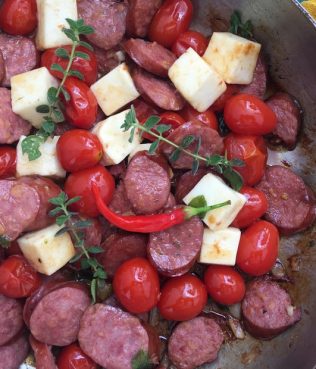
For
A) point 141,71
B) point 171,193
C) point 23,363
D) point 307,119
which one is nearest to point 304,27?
point 307,119

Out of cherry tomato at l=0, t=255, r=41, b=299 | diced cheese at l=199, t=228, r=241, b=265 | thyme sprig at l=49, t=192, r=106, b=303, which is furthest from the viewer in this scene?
diced cheese at l=199, t=228, r=241, b=265

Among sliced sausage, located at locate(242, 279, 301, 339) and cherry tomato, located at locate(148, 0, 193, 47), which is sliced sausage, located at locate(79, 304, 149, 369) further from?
cherry tomato, located at locate(148, 0, 193, 47)

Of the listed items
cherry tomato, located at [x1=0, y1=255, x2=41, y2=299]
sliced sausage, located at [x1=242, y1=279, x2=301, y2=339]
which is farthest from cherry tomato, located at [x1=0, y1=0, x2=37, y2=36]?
sliced sausage, located at [x1=242, y1=279, x2=301, y2=339]

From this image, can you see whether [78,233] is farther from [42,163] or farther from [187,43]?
[187,43]

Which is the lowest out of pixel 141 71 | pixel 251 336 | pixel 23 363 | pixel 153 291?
pixel 23 363

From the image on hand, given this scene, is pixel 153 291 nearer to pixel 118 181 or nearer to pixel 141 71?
pixel 118 181
